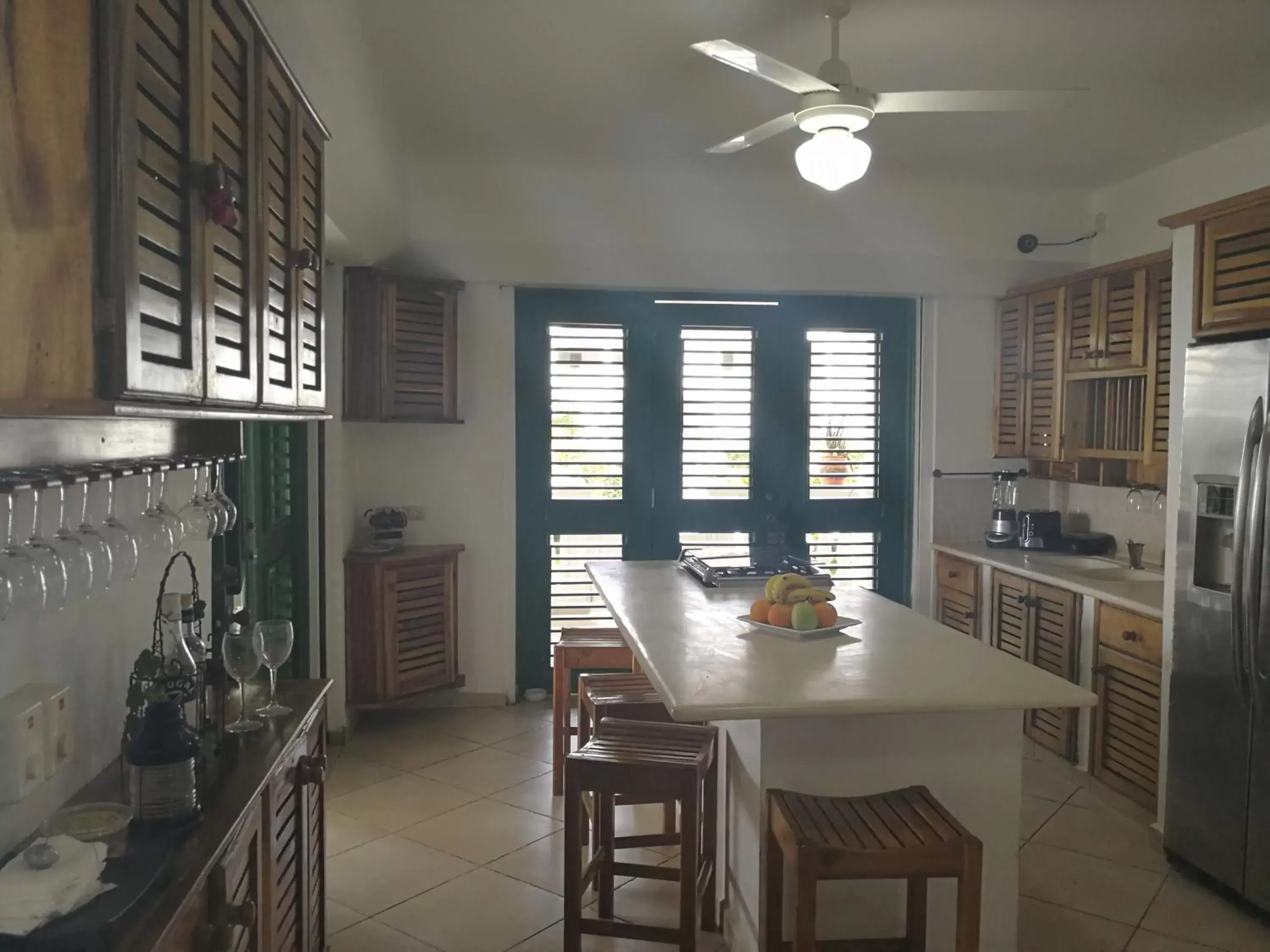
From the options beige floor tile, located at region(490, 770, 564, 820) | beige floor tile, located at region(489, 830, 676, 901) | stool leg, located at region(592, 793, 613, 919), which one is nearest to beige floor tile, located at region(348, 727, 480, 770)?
beige floor tile, located at region(490, 770, 564, 820)

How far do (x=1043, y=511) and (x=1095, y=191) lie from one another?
1642mm

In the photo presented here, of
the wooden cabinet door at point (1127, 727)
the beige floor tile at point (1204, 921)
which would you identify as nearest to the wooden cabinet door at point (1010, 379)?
the wooden cabinet door at point (1127, 727)

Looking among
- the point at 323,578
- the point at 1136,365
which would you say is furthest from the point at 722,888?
the point at 1136,365

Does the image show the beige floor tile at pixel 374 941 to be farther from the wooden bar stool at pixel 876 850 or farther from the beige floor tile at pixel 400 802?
the wooden bar stool at pixel 876 850

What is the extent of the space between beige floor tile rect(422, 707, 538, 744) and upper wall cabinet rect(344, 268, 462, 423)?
147cm

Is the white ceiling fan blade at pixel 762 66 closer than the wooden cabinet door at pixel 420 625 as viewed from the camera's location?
Yes

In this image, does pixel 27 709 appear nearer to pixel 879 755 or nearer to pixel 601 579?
pixel 879 755

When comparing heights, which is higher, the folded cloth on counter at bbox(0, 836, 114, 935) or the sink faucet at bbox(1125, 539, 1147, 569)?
the sink faucet at bbox(1125, 539, 1147, 569)

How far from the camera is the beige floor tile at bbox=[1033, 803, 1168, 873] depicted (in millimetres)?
3172

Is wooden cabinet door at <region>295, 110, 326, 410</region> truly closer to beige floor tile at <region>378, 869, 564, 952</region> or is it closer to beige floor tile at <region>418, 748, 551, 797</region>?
beige floor tile at <region>378, 869, 564, 952</region>

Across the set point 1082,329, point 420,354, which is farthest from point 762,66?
point 1082,329

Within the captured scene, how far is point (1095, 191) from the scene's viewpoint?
4.70 metres

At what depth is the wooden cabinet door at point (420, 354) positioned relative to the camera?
4.29m

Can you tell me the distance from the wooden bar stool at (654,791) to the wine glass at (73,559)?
4.17 feet
